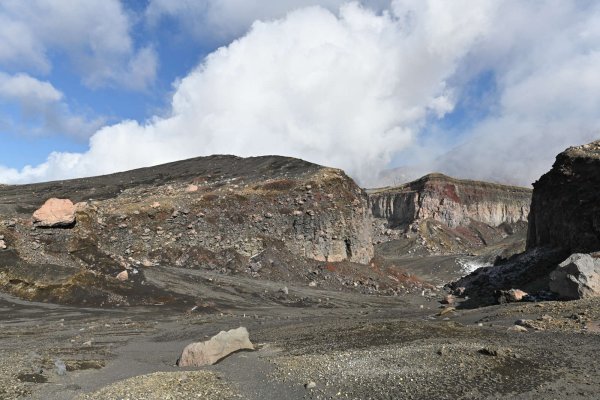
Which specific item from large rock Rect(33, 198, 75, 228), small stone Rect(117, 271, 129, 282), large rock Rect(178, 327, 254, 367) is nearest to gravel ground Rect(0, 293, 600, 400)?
large rock Rect(178, 327, 254, 367)

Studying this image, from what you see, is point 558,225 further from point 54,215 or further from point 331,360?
point 54,215

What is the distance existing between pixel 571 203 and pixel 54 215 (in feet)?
208

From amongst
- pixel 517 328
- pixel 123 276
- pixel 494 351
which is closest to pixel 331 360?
pixel 494 351

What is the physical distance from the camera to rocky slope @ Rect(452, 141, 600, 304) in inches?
1902

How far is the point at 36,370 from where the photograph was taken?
61.2 feet

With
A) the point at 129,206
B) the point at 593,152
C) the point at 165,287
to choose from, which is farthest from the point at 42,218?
the point at 593,152

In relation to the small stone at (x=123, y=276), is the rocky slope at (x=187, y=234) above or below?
above

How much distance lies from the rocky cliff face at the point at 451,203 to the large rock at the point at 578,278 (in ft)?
438

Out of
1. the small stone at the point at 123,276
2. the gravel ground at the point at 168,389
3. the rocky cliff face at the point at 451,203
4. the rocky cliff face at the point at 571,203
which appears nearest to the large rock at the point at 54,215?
the small stone at the point at 123,276

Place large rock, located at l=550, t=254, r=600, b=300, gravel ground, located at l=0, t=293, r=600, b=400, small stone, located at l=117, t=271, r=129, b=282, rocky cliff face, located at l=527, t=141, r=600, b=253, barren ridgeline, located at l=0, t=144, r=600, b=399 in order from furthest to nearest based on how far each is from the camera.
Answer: rocky cliff face, located at l=527, t=141, r=600, b=253 → small stone, located at l=117, t=271, r=129, b=282 → large rock, located at l=550, t=254, r=600, b=300 → barren ridgeline, located at l=0, t=144, r=600, b=399 → gravel ground, located at l=0, t=293, r=600, b=400

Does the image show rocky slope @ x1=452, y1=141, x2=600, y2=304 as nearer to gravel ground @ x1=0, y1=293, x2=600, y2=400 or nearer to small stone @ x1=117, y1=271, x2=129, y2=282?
gravel ground @ x1=0, y1=293, x2=600, y2=400

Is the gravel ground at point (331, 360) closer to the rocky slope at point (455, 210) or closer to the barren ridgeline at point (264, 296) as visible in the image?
the barren ridgeline at point (264, 296)

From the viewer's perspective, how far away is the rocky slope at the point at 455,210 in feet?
538

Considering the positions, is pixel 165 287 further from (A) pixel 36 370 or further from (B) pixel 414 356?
(B) pixel 414 356
